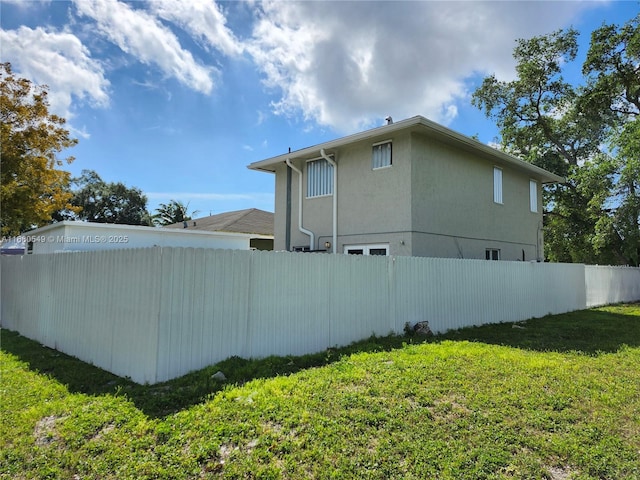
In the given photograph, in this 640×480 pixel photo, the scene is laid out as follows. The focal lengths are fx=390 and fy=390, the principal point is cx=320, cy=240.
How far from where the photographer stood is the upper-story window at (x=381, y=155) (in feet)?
36.4

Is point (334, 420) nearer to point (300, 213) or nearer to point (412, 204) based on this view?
point (412, 204)

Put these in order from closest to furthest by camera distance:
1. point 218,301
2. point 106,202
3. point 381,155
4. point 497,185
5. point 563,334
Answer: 1. point 218,301
2. point 563,334
3. point 381,155
4. point 497,185
5. point 106,202

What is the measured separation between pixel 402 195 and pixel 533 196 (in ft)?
28.5

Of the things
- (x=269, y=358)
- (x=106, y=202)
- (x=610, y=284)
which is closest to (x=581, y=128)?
Answer: (x=610, y=284)

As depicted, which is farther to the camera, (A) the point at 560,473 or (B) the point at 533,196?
(B) the point at 533,196

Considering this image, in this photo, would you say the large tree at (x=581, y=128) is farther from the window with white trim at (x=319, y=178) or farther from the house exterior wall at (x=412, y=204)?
the window with white trim at (x=319, y=178)

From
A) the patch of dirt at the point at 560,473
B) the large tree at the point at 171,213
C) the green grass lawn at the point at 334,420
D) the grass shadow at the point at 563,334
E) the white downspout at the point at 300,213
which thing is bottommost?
the patch of dirt at the point at 560,473

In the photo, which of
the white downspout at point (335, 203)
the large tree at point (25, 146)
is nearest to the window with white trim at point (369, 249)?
the white downspout at point (335, 203)

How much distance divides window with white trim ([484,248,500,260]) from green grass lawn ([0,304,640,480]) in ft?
24.5

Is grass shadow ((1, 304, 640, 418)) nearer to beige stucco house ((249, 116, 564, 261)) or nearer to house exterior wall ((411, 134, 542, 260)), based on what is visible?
house exterior wall ((411, 134, 542, 260))

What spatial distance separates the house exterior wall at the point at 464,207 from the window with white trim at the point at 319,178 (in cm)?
301

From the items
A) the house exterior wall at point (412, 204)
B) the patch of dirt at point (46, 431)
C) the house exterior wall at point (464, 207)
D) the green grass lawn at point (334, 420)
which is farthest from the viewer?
the house exterior wall at point (464, 207)

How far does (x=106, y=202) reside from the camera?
3494cm

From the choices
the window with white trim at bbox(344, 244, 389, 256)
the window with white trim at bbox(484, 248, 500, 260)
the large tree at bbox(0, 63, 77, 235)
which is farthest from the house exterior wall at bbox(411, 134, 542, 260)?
the large tree at bbox(0, 63, 77, 235)
